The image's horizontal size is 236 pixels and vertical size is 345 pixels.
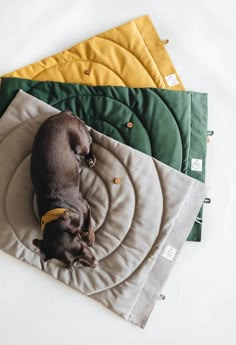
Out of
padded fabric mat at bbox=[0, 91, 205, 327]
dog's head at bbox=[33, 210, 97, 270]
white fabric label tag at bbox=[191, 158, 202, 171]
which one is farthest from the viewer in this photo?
white fabric label tag at bbox=[191, 158, 202, 171]

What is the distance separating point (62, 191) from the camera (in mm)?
1593

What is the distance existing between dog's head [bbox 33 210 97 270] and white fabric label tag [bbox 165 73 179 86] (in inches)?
28.5

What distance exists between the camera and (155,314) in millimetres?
1806

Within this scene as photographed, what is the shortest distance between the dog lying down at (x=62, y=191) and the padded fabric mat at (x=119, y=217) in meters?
0.09

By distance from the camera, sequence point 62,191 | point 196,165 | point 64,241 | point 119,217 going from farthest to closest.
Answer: point 196,165 → point 119,217 → point 62,191 → point 64,241

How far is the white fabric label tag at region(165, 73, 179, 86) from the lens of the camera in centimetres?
193

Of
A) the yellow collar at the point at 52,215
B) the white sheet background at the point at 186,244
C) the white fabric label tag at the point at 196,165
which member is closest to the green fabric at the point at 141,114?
the white fabric label tag at the point at 196,165

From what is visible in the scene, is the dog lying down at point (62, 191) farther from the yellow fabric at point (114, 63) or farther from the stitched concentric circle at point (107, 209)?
the yellow fabric at point (114, 63)

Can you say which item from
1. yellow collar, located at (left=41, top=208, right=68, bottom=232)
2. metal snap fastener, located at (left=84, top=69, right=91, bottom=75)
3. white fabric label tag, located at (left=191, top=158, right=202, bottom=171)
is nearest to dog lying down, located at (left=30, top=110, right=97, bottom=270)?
yellow collar, located at (left=41, top=208, right=68, bottom=232)

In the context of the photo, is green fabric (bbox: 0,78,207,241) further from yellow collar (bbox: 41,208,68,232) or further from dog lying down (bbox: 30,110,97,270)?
yellow collar (bbox: 41,208,68,232)

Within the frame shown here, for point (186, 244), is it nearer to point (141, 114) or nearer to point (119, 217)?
point (119, 217)

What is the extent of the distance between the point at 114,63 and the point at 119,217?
64 cm

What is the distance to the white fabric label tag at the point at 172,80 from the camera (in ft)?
6.34

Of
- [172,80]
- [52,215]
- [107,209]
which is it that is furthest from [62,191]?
[172,80]
